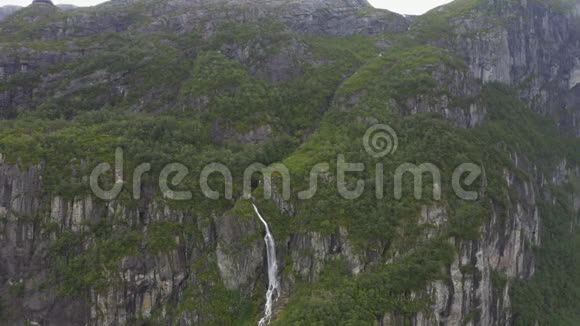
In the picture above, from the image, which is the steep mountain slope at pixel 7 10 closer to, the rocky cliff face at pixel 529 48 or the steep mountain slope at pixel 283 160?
the steep mountain slope at pixel 283 160

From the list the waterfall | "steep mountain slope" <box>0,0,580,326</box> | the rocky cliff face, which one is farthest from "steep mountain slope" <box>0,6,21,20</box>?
the waterfall

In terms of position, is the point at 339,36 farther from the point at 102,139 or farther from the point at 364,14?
the point at 102,139

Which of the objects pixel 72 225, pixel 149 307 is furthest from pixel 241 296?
pixel 72 225

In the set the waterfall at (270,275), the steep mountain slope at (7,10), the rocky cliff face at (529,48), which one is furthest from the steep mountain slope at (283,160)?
the steep mountain slope at (7,10)

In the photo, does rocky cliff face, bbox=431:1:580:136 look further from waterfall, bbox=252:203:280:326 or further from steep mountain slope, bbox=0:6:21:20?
steep mountain slope, bbox=0:6:21:20

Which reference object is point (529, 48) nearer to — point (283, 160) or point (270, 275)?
point (283, 160)

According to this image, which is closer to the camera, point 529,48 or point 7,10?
point 529,48

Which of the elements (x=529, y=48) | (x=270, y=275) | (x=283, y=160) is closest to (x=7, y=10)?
(x=283, y=160)
